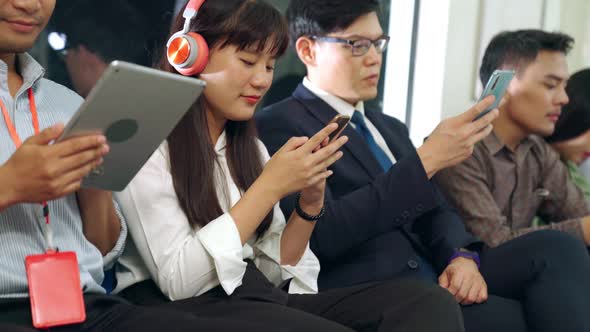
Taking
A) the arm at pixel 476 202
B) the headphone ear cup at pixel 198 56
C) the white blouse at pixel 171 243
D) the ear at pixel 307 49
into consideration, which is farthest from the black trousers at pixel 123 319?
the arm at pixel 476 202

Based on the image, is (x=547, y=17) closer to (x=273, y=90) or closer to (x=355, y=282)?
(x=273, y=90)

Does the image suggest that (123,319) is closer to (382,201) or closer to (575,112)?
(382,201)

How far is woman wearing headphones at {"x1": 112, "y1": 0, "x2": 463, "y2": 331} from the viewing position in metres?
1.60

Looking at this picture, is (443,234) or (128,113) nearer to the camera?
(128,113)

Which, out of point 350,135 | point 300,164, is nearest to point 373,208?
point 350,135

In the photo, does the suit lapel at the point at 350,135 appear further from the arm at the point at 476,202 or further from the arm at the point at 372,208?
the arm at the point at 476,202

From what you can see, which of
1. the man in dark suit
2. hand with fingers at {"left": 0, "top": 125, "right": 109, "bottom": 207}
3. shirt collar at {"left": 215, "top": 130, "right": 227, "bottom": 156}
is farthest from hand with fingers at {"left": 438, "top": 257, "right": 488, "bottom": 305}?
hand with fingers at {"left": 0, "top": 125, "right": 109, "bottom": 207}

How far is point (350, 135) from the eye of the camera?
7.34 feet

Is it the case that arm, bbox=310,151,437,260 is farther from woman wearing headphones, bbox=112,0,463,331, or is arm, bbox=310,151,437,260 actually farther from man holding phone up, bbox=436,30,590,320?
man holding phone up, bbox=436,30,590,320

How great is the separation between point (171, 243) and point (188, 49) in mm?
401

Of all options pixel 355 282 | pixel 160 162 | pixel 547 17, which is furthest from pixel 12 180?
pixel 547 17

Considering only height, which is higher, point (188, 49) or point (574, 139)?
point (188, 49)

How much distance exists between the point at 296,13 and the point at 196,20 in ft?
2.30

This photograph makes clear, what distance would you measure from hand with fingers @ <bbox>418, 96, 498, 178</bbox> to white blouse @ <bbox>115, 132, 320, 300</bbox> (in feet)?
1.90
